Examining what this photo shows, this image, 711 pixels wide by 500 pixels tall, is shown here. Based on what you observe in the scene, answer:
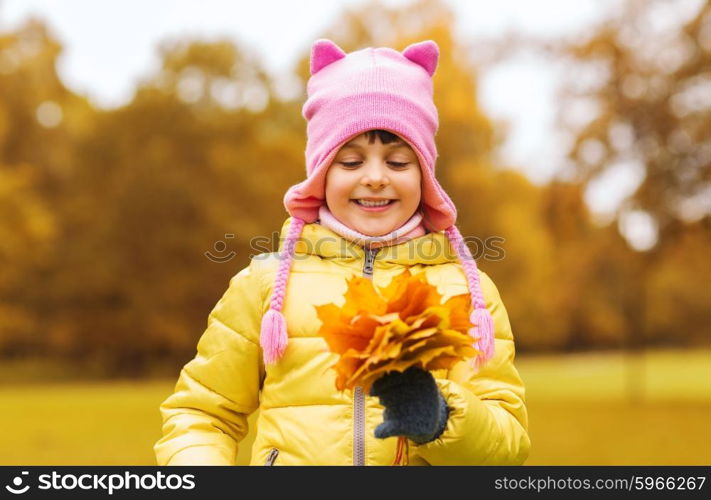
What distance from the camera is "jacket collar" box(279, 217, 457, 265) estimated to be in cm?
289

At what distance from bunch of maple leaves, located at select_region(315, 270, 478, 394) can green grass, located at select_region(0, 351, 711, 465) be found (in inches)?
293

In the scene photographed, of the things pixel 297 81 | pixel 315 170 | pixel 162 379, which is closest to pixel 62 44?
pixel 297 81

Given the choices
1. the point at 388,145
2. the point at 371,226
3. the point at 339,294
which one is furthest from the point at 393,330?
the point at 388,145

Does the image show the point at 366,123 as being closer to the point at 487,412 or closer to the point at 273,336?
the point at 273,336

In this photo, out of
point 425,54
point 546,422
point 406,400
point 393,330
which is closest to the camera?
point 393,330

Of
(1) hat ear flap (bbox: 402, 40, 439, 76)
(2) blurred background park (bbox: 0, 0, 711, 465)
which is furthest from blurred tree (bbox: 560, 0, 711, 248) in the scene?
(1) hat ear flap (bbox: 402, 40, 439, 76)

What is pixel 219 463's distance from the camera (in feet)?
8.72

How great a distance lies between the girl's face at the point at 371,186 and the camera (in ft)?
9.37

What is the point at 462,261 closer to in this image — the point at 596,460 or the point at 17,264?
the point at 596,460

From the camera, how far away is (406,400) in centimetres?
224

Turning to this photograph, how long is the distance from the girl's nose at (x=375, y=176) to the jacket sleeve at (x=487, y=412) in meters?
0.47

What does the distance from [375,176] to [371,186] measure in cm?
4
